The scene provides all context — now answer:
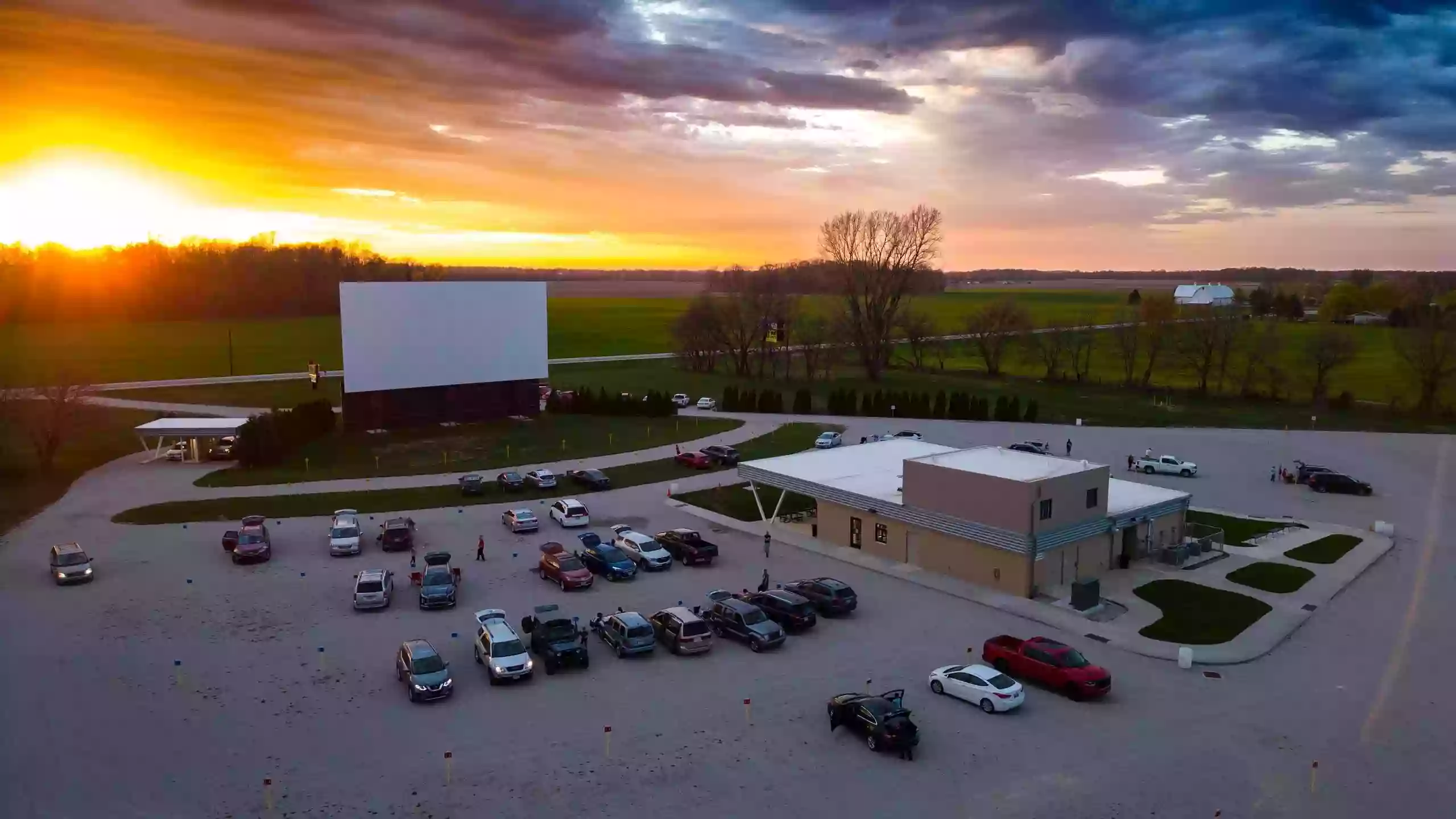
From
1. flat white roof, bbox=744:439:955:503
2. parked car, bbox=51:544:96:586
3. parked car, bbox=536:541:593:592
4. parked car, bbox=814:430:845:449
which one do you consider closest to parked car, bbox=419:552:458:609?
parked car, bbox=536:541:593:592

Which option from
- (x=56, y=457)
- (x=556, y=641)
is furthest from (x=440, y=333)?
(x=556, y=641)

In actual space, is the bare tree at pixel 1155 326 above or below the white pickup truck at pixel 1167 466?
above

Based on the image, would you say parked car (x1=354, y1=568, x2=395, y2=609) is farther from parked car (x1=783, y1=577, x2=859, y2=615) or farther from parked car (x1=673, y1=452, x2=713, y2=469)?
parked car (x1=673, y1=452, x2=713, y2=469)

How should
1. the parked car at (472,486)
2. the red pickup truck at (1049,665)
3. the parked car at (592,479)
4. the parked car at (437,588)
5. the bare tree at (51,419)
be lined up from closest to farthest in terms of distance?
the red pickup truck at (1049,665), the parked car at (437,588), the parked car at (472,486), the parked car at (592,479), the bare tree at (51,419)

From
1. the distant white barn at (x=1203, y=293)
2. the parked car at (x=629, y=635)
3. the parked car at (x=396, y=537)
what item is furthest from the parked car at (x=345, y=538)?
the distant white barn at (x=1203, y=293)

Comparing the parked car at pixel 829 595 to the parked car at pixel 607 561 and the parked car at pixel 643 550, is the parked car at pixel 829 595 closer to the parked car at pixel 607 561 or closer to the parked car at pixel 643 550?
the parked car at pixel 643 550
